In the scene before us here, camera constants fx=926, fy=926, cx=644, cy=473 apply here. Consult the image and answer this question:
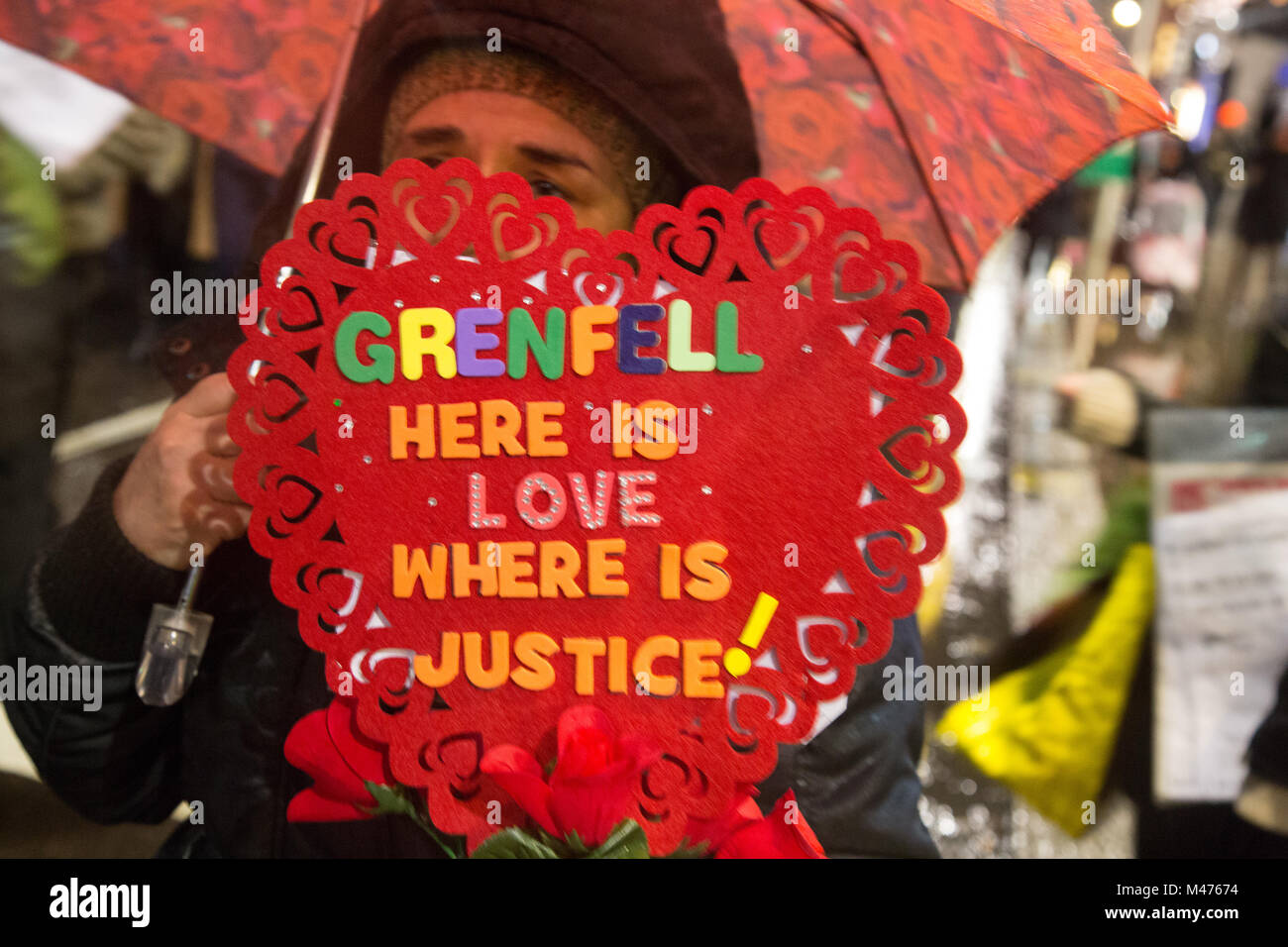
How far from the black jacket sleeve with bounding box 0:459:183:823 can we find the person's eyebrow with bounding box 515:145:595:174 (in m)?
0.72

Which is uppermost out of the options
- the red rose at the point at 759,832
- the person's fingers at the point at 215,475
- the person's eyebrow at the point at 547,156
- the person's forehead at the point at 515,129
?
the person's forehead at the point at 515,129

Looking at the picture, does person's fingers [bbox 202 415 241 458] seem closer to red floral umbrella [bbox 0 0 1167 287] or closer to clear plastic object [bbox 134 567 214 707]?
clear plastic object [bbox 134 567 214 707]

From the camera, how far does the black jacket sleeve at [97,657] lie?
128cm

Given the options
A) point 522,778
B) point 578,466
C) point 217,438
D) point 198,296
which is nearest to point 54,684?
point 217,438

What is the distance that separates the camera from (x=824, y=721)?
4.11 ft

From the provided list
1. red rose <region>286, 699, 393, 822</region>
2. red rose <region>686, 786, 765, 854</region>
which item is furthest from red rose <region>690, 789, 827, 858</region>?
red rose <region>286, 699, 393, 822</region>

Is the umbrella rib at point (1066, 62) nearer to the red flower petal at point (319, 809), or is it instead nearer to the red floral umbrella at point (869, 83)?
the red floral umbrella at point (869, 83)

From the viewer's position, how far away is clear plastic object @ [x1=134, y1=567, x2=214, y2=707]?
127 centimetres

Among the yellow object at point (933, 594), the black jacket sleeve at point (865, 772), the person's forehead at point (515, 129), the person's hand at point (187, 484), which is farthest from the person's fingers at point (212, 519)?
the yellow object at point (933, 594)

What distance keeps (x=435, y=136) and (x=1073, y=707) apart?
1.21 m

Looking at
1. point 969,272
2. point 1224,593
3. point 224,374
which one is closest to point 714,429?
point 969,272

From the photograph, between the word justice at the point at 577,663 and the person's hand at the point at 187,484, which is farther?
the person's hand at the point at 187,484

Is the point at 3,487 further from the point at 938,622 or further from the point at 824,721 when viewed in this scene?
the point at 938,622
